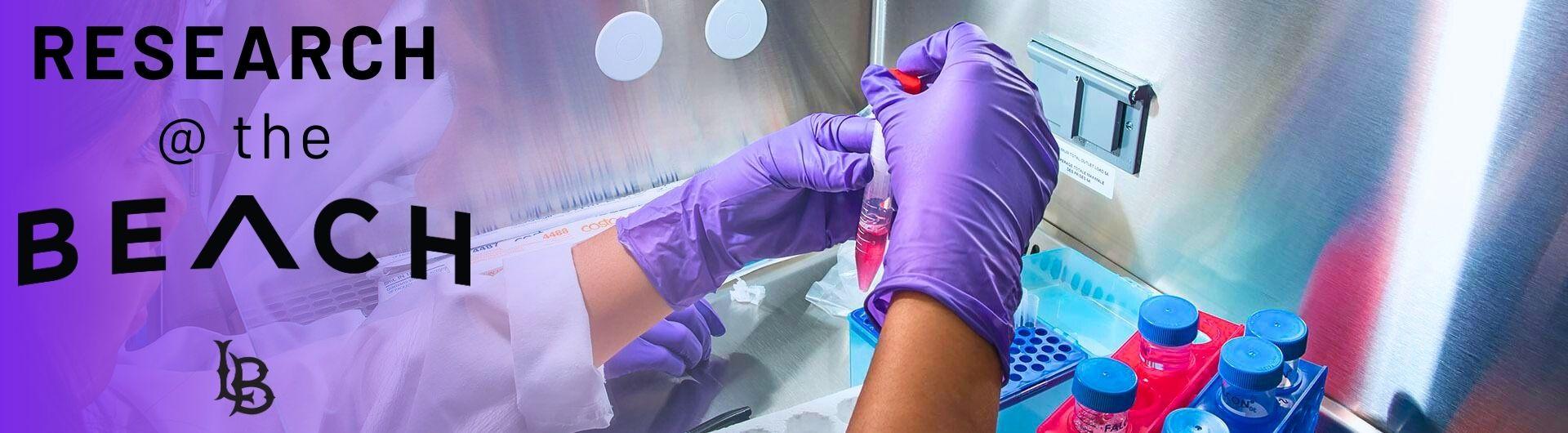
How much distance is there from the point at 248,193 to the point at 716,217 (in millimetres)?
606

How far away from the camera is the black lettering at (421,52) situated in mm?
1357

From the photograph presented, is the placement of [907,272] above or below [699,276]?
above

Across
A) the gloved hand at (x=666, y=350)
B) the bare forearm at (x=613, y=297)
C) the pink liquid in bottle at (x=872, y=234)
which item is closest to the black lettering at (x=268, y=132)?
the bare forearm at (x=613, y=297)

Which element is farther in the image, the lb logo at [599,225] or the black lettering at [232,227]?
the lb logo at [599,225]

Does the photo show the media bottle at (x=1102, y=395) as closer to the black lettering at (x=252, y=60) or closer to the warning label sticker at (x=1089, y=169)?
the warning label sticker at (x=1089, y=169)

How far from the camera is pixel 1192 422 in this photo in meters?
0.96

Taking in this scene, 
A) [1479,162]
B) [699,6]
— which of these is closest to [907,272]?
[1479,162]

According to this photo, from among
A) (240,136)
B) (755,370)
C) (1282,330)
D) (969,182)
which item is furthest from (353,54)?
(1282,330)

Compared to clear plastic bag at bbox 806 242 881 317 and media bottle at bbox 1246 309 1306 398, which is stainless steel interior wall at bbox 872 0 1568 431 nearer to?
media bottle at bbox 1246 309 1306 398

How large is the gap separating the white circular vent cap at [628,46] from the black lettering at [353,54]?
0.95 ft

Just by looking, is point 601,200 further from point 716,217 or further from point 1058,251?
point 1058,251

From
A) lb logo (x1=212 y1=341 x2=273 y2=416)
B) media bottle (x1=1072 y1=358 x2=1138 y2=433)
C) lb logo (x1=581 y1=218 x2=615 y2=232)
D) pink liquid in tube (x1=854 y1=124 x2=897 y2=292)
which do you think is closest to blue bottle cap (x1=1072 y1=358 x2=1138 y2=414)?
media bottle (x1=1072 y1=358 x2=1138 y2=433)

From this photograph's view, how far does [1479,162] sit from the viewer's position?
1.01 meters

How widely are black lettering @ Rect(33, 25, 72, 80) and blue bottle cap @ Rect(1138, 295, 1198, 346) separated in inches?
44.0
